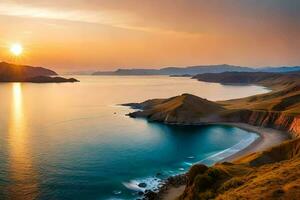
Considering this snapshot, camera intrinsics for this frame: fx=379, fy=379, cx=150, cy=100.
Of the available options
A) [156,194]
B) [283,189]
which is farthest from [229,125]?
[283,189]

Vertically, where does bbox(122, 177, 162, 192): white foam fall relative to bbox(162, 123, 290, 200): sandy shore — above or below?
below

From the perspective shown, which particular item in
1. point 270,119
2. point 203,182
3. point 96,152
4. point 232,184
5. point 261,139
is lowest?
point 96,152

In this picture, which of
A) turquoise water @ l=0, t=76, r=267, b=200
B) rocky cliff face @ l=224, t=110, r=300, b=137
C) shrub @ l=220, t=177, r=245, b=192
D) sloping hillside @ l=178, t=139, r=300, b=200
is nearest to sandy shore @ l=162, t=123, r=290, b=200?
rocky cliff face @ l=224, t=110, r=300, b=137

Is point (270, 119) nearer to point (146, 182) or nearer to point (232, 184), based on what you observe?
point (146, 182)

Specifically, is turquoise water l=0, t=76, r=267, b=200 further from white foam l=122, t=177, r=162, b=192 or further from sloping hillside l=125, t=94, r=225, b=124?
sloping hillside l=125, t=94, r=225, b=124

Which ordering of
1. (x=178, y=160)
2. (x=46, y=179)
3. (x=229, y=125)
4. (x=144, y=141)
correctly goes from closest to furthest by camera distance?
(x=46, y=179) → (x=178, y=160) → (x=144, y=141) → (x=229, y=125)

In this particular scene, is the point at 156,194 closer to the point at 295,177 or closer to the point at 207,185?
the point at 207,185

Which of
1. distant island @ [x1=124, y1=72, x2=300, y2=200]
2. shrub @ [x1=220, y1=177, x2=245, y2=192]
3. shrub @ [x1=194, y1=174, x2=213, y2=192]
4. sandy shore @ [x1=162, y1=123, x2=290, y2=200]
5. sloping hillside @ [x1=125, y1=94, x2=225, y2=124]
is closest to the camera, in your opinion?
distant island @ [x1=124, y1=72, x2=300, y2=200]

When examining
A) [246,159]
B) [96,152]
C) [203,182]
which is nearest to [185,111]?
[96,152]

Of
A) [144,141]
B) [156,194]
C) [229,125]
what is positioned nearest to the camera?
[156,194]
